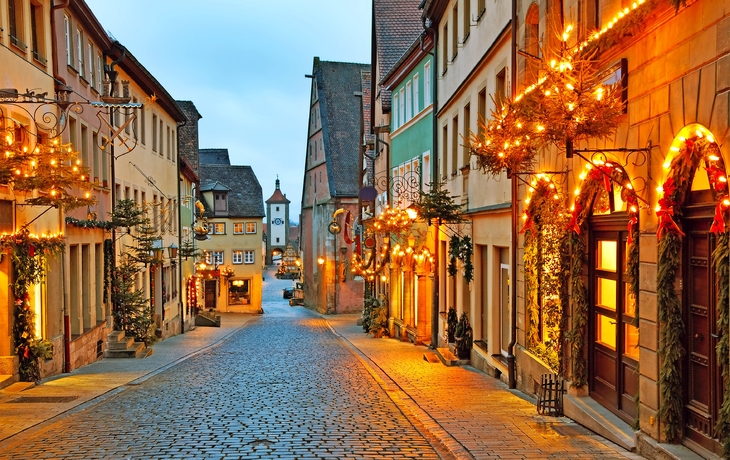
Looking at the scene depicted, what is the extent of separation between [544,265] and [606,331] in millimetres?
2155

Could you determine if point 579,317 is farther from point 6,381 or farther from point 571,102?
point 6,381

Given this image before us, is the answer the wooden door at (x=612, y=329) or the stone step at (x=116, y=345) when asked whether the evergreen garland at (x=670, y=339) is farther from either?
the stone step at (x=116, y=345)

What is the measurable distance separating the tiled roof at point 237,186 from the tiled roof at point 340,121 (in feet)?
34.4

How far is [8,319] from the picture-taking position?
1493 centimetres

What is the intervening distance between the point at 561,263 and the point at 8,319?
9.68 metres

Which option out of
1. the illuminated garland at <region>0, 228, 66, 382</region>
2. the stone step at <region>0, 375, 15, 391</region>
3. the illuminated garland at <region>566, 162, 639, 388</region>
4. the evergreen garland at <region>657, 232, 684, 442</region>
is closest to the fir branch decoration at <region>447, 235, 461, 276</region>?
the illuminated garland at <region>566, 162, 639, 388</region>

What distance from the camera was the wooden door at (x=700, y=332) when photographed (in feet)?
23.8

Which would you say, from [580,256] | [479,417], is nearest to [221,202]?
[479,417]

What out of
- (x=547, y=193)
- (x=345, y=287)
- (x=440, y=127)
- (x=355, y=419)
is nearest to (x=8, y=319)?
(x=355, y=419)

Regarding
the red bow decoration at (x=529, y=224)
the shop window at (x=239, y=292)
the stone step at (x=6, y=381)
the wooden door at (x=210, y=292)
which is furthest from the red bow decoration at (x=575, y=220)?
the shop window at (x=239, y=292)

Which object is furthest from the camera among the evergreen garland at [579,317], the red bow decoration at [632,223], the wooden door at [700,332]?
the evergreen garland at [579,317]

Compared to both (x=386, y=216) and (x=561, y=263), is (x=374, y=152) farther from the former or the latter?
(x=561, y=263)

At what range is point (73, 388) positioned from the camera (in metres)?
15.2

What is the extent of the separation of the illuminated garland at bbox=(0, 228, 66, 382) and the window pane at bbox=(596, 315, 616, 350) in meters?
9.76
